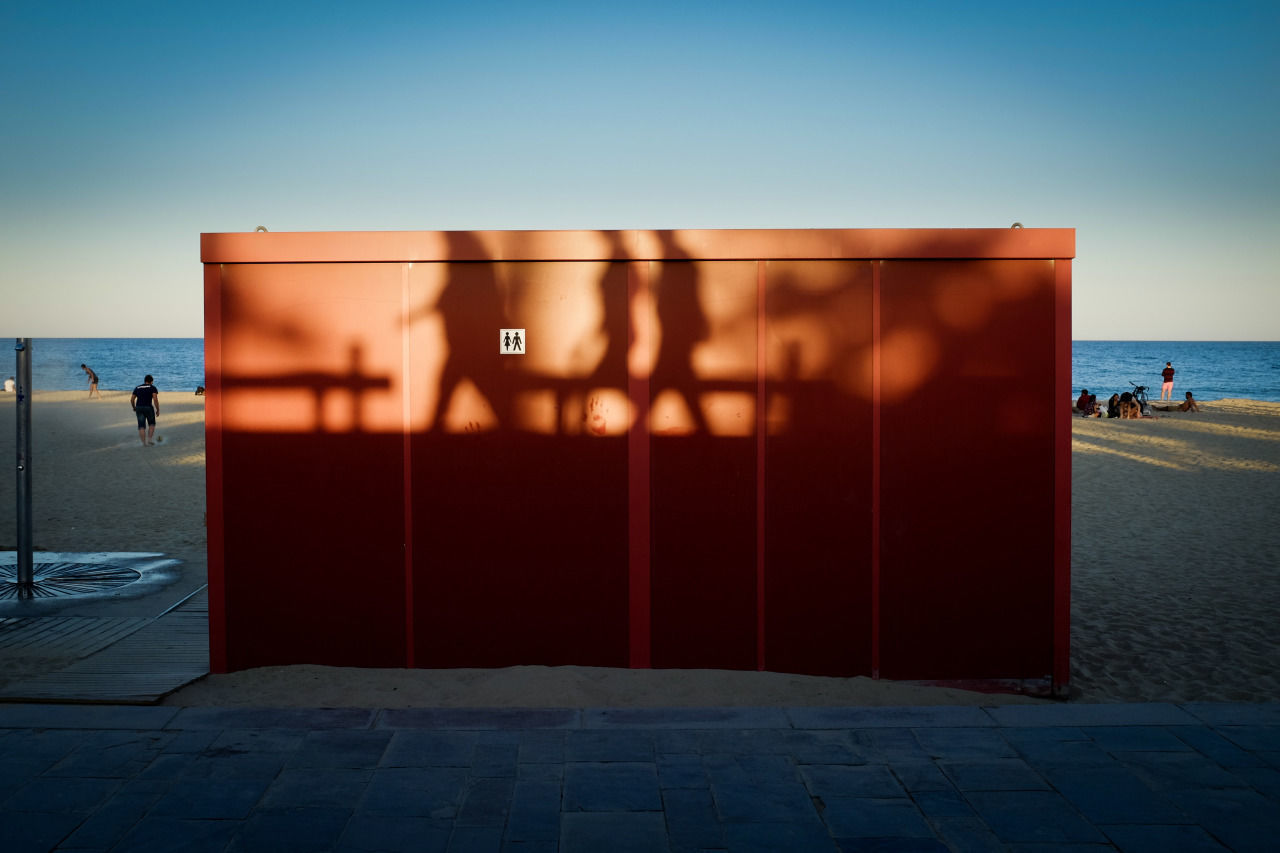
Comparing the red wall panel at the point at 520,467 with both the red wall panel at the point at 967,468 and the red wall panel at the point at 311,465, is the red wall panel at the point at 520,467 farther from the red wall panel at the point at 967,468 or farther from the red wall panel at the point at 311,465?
the red wall panel at the point at 967,468

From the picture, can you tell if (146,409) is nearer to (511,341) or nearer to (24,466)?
(24,466)

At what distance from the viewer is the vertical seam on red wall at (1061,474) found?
5730mm

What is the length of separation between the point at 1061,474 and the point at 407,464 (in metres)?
4.48

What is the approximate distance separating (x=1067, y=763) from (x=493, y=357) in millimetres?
4200

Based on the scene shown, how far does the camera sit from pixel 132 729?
16.3ft

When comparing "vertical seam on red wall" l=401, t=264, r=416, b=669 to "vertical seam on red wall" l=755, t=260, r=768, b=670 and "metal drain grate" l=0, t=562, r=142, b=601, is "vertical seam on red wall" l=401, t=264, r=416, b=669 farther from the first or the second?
"metal drain grate" l=0, t=562, r=142, b=601

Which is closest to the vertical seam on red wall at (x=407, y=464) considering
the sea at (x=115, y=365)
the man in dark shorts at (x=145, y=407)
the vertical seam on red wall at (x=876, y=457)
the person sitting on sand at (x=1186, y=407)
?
the vertical seam on red wall at (x=876, y=457)

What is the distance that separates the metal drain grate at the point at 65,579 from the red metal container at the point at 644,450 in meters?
3.36

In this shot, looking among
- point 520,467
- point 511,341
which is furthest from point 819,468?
point 511,341

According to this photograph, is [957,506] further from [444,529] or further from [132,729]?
[132,729]

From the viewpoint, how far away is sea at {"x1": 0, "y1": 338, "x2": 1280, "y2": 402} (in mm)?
55594

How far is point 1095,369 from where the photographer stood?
73.9m

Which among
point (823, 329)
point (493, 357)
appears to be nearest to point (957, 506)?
point (823, 329)

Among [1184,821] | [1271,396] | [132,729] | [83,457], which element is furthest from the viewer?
[1271,396]
